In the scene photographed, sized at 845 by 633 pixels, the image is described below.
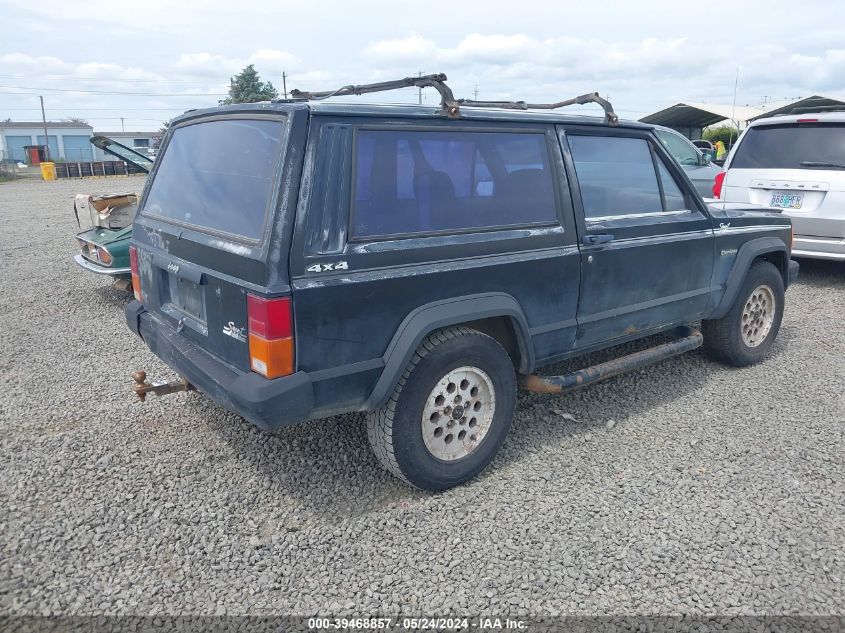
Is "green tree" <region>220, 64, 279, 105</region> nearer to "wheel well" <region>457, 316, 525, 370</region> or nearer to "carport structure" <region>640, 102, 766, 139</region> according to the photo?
"carport structure" <region>640, 102, 766, 139</region>

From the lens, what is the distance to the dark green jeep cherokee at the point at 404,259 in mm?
2781

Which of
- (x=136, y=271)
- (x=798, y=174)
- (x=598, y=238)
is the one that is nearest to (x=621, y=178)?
(x=598, y=238)

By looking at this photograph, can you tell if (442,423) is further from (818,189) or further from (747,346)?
(818,189)

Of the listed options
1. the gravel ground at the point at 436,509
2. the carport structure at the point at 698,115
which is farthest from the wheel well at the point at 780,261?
the carport structure at the point at 698,115

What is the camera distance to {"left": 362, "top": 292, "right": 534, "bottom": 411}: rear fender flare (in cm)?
298

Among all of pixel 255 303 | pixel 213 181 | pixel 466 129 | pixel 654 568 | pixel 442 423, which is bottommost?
pixel 654 568

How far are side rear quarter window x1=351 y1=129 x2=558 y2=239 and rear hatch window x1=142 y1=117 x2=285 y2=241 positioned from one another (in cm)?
42

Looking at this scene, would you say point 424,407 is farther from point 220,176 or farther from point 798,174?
point 798,174

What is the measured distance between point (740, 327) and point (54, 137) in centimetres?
7941

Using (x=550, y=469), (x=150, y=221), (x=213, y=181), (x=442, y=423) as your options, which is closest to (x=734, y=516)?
(x=550, y=469)

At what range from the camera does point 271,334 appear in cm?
269

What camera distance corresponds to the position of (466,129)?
131 inches

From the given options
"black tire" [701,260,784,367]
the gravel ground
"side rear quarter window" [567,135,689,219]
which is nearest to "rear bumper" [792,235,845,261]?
"black tire" [701,260,784,367]

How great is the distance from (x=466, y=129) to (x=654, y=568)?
227cm
